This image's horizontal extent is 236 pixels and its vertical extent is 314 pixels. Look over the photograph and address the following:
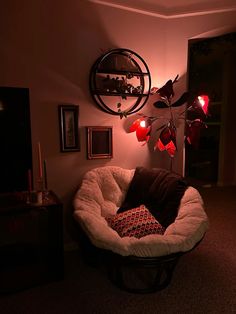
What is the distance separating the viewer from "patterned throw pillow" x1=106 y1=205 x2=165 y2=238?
2.04 metres

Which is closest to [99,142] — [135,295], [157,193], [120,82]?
[120,82]

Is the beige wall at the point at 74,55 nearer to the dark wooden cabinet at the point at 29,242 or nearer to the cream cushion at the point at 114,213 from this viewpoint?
the cream cushion at the point at 114,213

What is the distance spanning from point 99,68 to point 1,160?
126cm

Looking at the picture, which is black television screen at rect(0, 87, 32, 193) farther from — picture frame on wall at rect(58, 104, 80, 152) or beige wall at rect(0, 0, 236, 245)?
picture frame on wall at rect(58, 104, 80, 152)

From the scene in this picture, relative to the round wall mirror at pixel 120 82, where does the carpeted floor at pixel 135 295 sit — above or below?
below

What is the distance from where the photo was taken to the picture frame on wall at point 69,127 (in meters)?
2.41

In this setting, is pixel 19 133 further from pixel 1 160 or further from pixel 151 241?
pixel 151 241

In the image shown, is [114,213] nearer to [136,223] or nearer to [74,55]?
[136,223]

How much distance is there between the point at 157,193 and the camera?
7.77 feet

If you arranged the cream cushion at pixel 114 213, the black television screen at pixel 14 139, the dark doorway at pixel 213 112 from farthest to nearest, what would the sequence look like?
the dark doorway at pixel 213 112 < the black television screen at pixel 14 139 < the cream cushion at pixel 114 213

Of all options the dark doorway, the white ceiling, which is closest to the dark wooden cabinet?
the white ceiling

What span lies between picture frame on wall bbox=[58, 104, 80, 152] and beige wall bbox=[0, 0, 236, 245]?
5 centimetres

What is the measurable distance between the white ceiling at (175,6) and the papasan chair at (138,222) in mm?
1686

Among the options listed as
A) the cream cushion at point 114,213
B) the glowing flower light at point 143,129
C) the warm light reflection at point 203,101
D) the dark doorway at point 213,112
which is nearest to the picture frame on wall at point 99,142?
the cream cushion at point 114,213
